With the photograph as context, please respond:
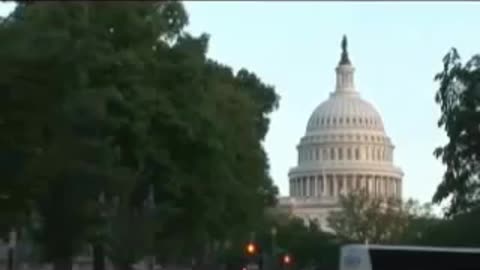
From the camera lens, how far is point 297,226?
141 m

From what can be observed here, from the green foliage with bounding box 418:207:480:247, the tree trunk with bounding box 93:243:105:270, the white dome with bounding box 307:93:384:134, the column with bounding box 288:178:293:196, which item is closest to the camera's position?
the tree trunk with bounding box 93:243:105:270

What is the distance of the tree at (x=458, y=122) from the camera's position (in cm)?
5744

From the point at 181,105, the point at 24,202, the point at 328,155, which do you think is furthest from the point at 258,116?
the point at 328,155

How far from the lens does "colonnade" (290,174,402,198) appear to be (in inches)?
7402

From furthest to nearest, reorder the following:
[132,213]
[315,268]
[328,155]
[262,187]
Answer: [328,155], [315,268], [262,187], [132,213]

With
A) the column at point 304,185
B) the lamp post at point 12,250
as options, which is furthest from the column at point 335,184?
the lamp post at point 12,250

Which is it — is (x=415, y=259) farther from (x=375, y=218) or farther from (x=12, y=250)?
(x=375, y=218)

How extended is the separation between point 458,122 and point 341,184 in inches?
5318

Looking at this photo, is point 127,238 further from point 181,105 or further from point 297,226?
point 297,226

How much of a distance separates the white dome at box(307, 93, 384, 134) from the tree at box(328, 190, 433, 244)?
38196mm

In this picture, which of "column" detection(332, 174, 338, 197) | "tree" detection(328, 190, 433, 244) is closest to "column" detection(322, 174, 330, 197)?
"column" detection(332, 174, 338, 197)

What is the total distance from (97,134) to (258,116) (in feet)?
151

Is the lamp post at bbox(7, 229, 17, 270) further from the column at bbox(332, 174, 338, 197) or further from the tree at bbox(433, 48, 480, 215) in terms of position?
the column at bbox(332, 174, 338, 197)

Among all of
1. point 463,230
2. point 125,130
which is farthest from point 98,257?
point 463,230
